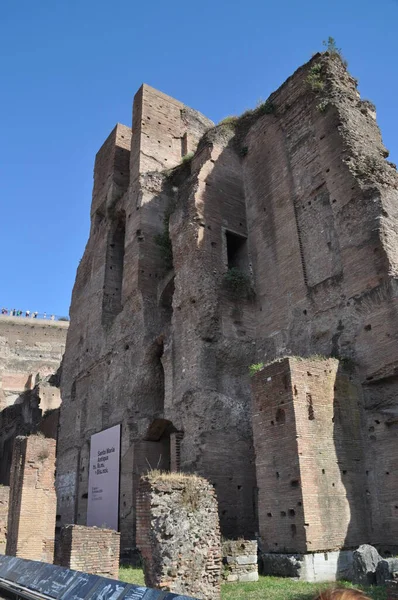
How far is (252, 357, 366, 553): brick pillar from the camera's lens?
354 inches

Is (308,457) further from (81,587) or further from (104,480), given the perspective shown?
(104,480)

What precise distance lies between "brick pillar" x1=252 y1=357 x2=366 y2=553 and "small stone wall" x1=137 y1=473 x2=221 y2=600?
2397 mm

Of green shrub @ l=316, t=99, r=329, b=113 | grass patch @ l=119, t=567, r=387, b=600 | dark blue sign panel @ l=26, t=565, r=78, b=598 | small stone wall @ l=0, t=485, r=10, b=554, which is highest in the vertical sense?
green shrub @ l=316, t=99, r=329, b=113

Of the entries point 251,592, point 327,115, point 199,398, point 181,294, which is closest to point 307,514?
point 251,592

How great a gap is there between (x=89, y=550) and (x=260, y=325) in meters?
7.78

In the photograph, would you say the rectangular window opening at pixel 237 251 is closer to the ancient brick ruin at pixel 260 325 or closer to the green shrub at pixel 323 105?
the ancient brick ruin at pixel 260 325

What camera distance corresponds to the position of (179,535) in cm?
677

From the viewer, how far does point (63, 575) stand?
5.03 meters

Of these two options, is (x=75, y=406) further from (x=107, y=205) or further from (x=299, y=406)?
(x=299, y=406)

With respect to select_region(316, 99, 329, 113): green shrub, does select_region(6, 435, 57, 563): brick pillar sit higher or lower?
lower

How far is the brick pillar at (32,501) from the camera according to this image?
11.2 m

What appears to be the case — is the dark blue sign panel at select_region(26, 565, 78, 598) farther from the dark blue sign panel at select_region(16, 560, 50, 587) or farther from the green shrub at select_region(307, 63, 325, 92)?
the green shrub at select_region(307, 63, 325, 92)

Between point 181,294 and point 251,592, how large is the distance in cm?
868

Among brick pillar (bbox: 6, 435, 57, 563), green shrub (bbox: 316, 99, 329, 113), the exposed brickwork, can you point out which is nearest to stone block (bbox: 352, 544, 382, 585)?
brick pillar (bbox: 6, 435, 57, 563)
